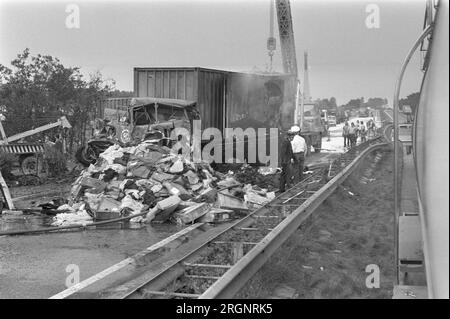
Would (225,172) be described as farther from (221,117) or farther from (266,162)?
(221,117)

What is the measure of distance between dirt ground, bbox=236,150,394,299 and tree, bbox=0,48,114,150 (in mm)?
13173

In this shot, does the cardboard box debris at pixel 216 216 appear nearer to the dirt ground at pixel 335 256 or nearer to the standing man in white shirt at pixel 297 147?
the dirt ground at pixel 335 256

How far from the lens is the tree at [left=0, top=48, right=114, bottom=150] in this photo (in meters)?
21.0

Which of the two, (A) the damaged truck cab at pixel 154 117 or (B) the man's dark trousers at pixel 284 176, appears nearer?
(B) the man's dark trousers at pixel 284 176

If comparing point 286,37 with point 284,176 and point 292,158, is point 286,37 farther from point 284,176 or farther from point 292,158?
point 284,176

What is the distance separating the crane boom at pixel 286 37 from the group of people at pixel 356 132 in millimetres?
5679

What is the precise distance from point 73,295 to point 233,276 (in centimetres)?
197

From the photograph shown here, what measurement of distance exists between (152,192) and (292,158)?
4.21 meters

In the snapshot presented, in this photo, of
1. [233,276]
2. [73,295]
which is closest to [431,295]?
[233,276]

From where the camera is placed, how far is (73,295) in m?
5.89

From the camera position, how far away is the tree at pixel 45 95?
21.0 metres

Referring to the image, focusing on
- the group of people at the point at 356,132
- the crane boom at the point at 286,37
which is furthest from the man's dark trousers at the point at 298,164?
the crane boom at the point at 286,37

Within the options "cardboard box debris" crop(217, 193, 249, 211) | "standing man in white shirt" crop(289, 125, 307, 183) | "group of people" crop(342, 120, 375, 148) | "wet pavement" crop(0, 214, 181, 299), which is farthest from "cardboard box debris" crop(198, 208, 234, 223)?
"group of people" crop(342, 120, 375, 148)

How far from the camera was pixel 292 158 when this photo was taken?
1412 centimetres
